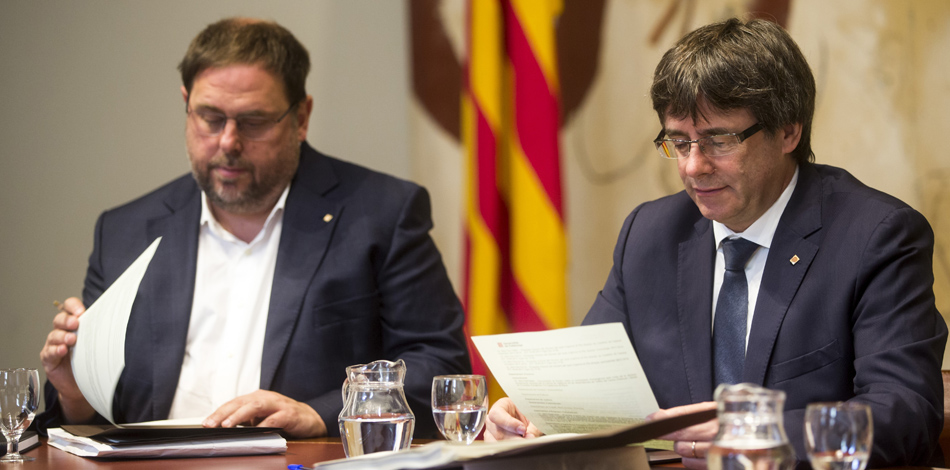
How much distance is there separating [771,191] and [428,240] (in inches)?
39.3

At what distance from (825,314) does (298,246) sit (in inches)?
53.0

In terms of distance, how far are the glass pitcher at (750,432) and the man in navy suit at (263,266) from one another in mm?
1377

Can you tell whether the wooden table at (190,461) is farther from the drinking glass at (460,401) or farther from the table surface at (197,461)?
the drinking glass at (460,401)

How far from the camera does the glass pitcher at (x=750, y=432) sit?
85 cm

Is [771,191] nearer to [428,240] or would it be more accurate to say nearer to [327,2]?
[428,240]

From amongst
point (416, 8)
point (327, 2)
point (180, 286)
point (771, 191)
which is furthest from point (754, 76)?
point (327, 2)

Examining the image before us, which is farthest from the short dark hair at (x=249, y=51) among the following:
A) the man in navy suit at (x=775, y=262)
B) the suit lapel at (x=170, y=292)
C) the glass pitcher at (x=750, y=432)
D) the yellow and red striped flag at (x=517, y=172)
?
the glass pitcher at (x=750, y=432)

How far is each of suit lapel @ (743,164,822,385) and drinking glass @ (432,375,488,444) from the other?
605 millimetres

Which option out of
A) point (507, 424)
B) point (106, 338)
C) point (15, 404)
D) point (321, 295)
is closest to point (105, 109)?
point (321, 295)

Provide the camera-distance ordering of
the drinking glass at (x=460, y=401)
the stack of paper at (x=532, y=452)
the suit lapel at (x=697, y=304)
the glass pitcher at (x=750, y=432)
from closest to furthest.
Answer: the glass pitcher at (x=750, y=432), the stack of paper at (x=532, y=452), the drinking glass at (x=460, y=401), the suit lapel at (x=697, y=304)

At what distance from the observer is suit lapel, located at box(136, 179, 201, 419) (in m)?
2.28

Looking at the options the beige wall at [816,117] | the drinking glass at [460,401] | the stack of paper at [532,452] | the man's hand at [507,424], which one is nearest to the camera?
the stack of paper at [532,452]

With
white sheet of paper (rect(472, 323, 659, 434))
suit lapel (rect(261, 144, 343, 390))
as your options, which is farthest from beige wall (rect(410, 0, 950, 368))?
white sheet of paper (rect(472, 323, 659, 434))

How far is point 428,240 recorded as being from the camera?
246 cm
